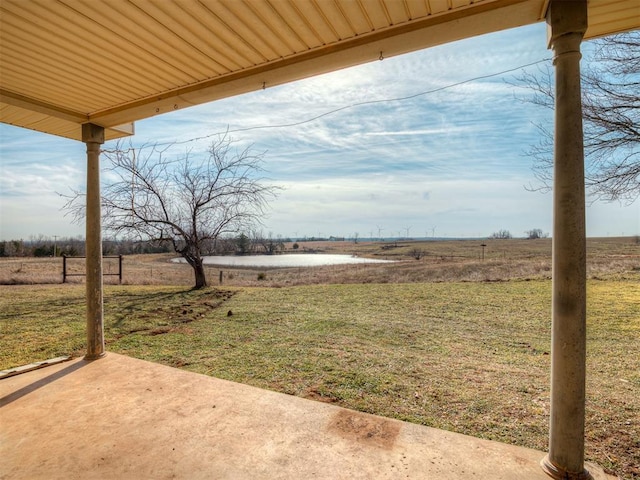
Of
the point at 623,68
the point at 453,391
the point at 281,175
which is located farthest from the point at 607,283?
the point at 281,175

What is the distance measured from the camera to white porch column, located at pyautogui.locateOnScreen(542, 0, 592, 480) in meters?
1.54

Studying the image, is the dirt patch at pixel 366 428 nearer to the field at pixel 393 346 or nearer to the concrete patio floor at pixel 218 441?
the concrete patio floor at pixel 218 441

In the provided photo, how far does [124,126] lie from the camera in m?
3.51

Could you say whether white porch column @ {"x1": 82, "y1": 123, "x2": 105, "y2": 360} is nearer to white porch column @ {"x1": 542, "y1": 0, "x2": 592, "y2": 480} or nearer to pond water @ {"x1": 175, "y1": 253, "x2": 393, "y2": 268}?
white porch column @ {"x1": 542, "y1": 0, "x2": 592, "y2": 480}

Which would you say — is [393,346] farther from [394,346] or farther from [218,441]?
→ [218,441]

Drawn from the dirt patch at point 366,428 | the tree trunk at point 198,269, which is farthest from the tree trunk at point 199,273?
the dirt patch at point 366,428

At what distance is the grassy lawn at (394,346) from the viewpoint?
7.84ft

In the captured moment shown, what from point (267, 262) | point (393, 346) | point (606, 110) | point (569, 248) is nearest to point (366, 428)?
point (569, 248)

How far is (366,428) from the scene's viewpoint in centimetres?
200

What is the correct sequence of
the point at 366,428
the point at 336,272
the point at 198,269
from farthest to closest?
the point at 336,272
the point at 198,269
the point at 366,428

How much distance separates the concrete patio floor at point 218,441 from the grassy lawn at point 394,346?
40 cm

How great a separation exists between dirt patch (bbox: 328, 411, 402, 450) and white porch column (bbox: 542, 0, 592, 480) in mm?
788

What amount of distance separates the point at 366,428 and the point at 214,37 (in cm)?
262

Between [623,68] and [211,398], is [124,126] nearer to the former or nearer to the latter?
[211,398]
